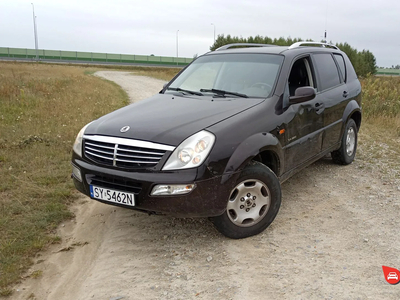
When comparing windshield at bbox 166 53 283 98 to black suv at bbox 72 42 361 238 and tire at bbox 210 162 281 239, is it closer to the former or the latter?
black suv at bbox 72 42 361 238

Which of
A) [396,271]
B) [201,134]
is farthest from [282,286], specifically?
[201,134]

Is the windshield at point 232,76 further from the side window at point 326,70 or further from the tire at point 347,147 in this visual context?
the tire at point 347,147

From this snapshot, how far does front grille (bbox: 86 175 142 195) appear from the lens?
10.7ft

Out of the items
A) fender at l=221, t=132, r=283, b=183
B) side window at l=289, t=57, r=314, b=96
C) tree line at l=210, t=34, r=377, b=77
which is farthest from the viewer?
tree line at l=210, t=34, r=377, b=77

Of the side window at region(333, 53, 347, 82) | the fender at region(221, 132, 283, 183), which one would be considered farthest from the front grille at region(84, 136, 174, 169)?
the side window at region(333, 53, 347, 82)

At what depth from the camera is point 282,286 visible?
9.45ft

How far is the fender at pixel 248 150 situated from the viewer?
3.28 metres

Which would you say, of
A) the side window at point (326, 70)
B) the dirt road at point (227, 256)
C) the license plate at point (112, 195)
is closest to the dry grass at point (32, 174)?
the dirt road at point (227, 256)

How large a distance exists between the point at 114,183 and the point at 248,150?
4.08ft

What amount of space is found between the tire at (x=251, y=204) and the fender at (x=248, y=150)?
0.12 m

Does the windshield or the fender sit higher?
the windshield

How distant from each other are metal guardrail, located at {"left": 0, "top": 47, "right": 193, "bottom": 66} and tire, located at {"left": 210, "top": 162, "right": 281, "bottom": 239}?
68706 millimetres

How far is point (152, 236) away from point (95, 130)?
1.20 m

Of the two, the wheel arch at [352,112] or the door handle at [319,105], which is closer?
the door handle at [319,105]
